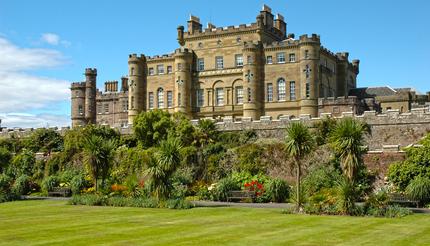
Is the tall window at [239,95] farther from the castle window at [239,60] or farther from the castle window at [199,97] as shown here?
the castle window at [199,97]

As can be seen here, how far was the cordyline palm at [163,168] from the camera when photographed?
99.3ft

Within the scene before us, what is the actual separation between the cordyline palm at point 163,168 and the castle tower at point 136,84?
109 feet

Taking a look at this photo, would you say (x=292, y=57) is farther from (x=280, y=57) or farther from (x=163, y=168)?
(x=163, y=168)

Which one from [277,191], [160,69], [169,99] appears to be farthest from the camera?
[160,69]

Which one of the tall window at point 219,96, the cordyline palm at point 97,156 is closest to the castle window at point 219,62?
the tall window at point 219,96

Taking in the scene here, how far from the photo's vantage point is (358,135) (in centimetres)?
2795

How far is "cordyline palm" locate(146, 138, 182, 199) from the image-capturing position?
30.3 metres

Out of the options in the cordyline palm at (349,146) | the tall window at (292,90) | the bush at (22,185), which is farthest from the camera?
A: the tall window at (292,90)

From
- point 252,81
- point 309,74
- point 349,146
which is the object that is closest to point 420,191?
point 349,146

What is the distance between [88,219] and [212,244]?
27.3ft

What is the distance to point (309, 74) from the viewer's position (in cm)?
5472

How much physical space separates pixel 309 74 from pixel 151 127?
1614cm

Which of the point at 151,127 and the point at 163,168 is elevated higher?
the point at 151,127

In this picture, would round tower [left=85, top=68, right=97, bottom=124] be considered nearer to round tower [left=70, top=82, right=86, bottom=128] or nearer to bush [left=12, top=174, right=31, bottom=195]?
round tower [left=70, top=82, right=86, bottom=128]
